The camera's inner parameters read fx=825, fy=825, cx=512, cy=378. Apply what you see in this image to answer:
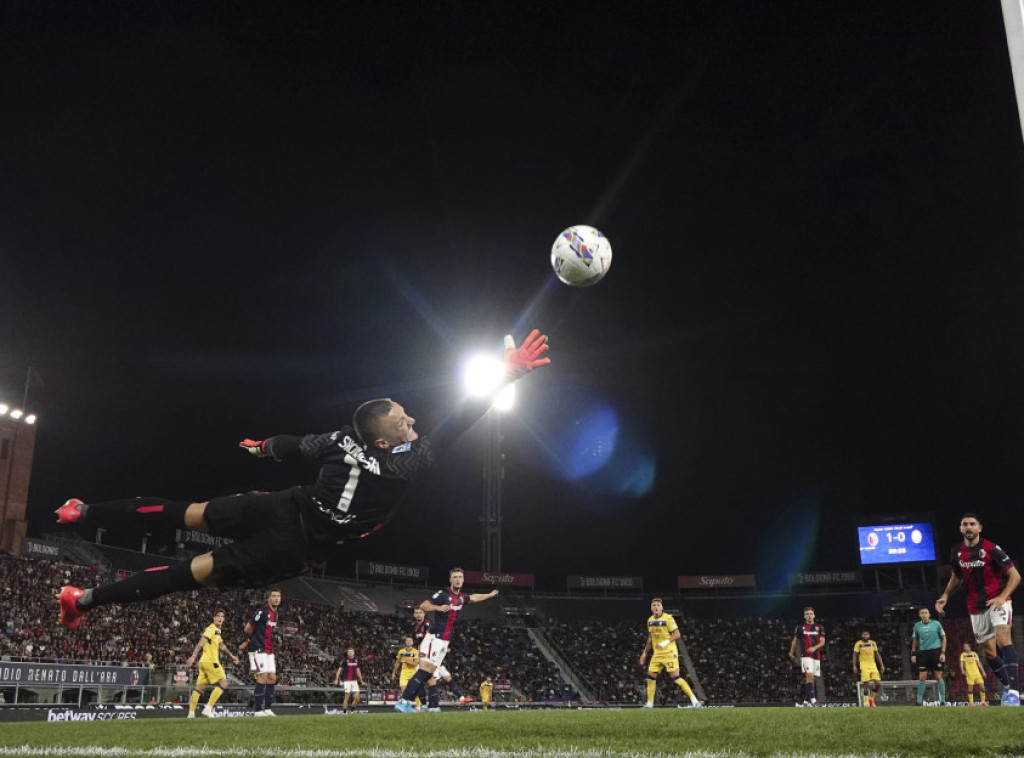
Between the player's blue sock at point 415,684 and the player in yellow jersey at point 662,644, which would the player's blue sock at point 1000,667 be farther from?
the player's blue sock at point 415,684

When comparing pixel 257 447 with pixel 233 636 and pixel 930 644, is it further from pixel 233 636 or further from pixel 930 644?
Result: pixel 233 636

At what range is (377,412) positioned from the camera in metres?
7.04

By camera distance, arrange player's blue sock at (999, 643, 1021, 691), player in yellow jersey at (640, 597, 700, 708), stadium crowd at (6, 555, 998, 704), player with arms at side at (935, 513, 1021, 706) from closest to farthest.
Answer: player with arms at side at (935, 513, 1021, 706) → player's blue sock at (999, 643, 1021, 691) → player in yellow jersey at (640, 597, 700, 708) → stadium crowd at (6, 555, 998, 704)

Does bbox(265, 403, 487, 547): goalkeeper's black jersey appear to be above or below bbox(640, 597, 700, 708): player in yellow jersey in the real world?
above

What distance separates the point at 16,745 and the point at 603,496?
47.7 m

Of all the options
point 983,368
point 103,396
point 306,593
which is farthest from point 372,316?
point 983,368

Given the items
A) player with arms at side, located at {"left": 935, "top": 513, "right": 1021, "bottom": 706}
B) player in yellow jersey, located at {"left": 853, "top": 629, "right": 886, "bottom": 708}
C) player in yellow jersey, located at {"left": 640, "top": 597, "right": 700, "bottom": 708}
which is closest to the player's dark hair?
player with arms at side, located at {"left": 935, "top": 513, "right": 1021, "bottom": 706}

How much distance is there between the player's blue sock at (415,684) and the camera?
A: 14.3 meters

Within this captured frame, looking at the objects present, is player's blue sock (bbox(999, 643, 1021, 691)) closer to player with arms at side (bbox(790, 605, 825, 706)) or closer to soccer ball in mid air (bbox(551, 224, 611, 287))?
player with arms at side (bbox(790, 605, 825, 706))

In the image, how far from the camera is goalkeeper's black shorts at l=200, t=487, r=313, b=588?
21.0ft

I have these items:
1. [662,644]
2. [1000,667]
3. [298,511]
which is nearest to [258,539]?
[298,511]

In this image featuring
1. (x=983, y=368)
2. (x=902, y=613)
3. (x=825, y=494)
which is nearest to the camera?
(x=983, y=368)

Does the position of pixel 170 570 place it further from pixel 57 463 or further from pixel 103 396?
pixel 57 463

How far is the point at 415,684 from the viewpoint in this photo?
1441cm
